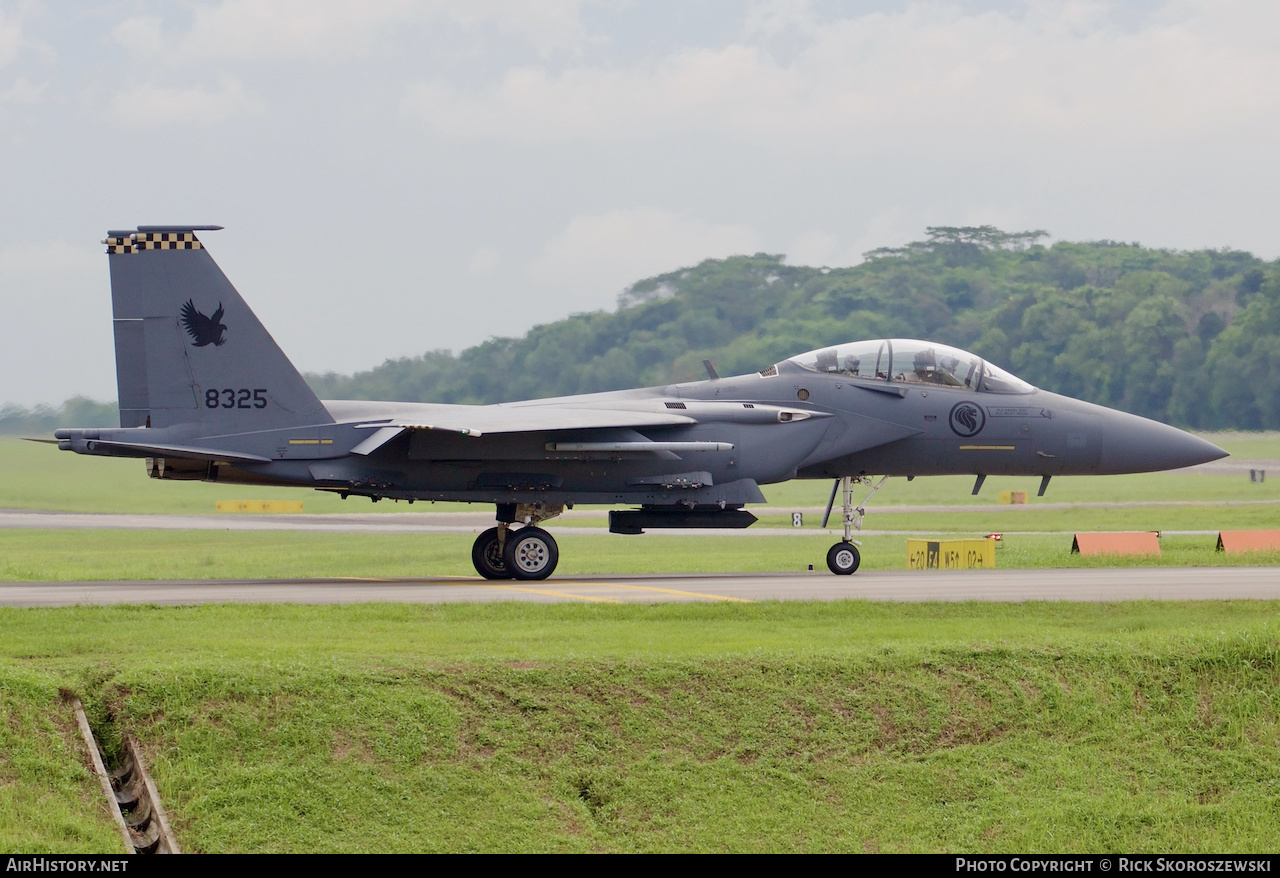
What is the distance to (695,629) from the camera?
1400cm

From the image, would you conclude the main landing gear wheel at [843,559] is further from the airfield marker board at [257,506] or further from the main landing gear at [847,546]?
the airfield marker board at [257,506]

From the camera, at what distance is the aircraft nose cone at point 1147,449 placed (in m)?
21.3

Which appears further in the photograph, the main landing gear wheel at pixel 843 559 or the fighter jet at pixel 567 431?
the main landing gear wheel at pixel 843 559

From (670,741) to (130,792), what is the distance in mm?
4136

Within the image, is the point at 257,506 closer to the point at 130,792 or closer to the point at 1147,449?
the point at 1147,449

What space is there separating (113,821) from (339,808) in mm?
1552

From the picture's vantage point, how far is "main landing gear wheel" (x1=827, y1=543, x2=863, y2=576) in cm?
2097

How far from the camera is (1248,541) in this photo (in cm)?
2512

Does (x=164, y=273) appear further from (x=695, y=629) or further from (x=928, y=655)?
(x=928, y=655)

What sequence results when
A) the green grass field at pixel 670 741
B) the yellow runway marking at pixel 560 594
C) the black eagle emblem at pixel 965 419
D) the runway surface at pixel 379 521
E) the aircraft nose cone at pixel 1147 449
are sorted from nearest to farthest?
the green grass field at pixel 670 741
the yellow runway marking at pixel 560 594
the black eagle emblem at pixel 965 419
the aircraft nose cone at pixel 1147 449
the runway surface at pixel 379 521

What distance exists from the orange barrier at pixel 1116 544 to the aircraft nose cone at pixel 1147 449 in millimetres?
4063

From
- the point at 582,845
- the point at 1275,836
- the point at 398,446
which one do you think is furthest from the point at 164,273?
the point at 1275,836

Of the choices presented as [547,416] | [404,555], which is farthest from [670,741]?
[404,555]

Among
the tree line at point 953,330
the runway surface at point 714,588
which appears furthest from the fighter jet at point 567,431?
the tree line at point 953,330
